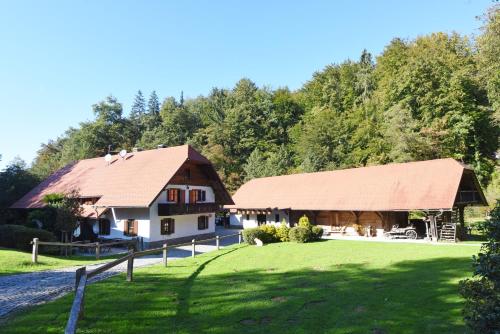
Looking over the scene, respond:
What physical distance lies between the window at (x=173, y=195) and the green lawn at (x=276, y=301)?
12.4 metres

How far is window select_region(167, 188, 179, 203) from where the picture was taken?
2705 cm

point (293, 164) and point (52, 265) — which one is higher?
point (293, 164)

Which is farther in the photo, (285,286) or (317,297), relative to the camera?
(285,286)

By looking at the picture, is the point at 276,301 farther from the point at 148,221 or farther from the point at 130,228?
the point at 130,228

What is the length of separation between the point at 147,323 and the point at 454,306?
6764 mm

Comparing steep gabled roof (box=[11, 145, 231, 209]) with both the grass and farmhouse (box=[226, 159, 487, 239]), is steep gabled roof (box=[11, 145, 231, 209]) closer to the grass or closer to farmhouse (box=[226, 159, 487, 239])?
farmhouse (box=[226, 159, 487, 239])

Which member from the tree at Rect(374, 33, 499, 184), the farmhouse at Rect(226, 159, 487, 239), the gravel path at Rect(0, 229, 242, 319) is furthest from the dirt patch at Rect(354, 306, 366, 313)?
the tree at Rect(374, 33, 499, 184)

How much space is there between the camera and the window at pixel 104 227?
88.7ft

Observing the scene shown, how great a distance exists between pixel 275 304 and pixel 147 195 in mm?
17621

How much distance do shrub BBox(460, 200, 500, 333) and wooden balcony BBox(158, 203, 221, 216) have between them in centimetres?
2253

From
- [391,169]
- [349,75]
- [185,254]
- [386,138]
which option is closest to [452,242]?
[391,169]

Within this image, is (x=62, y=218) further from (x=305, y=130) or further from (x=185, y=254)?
(x=305, y=130)

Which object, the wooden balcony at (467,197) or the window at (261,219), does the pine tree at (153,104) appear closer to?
the window at (261,219)

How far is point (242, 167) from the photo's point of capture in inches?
2223
